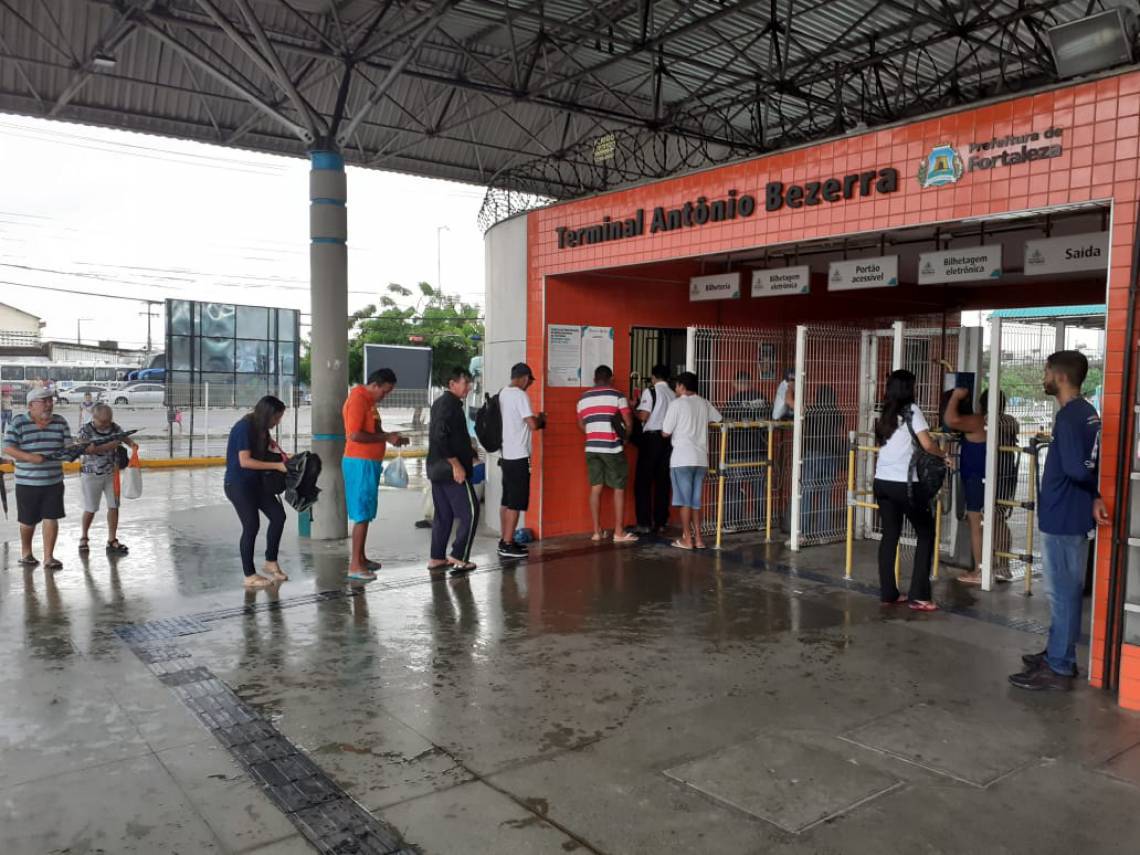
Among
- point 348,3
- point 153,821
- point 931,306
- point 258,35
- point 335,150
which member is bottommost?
point 153,821

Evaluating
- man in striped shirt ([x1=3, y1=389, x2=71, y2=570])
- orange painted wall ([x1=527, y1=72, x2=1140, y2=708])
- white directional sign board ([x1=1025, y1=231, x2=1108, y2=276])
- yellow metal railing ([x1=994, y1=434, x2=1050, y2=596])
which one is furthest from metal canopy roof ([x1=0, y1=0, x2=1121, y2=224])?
yellow metal railing ([x1=994, y1=434, x2=1050, y2=596])

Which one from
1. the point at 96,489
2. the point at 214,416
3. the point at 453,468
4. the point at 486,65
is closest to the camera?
the point at 453,468

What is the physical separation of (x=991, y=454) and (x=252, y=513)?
5.34m

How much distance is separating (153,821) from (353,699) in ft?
4.23

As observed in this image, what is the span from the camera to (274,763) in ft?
12.3

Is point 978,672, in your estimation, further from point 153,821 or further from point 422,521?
point 422,521

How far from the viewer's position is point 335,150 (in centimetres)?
897

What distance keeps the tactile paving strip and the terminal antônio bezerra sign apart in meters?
4.78

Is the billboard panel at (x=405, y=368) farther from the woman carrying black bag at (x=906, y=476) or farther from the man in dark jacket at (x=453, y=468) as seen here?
the woman carrying black bag at (x=906, y=476)

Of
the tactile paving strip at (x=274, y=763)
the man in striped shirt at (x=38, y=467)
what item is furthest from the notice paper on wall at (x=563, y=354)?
the tactile paving strip at (x=274, y=763)

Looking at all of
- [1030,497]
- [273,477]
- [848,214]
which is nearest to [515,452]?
[273,477]

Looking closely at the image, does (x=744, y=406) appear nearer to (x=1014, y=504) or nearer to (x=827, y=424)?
(x=827, y=424)

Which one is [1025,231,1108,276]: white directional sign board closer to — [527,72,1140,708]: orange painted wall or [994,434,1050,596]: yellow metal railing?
[994,434,1050,596]: yellow metal railing

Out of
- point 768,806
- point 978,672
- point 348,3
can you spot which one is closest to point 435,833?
point 768,806
